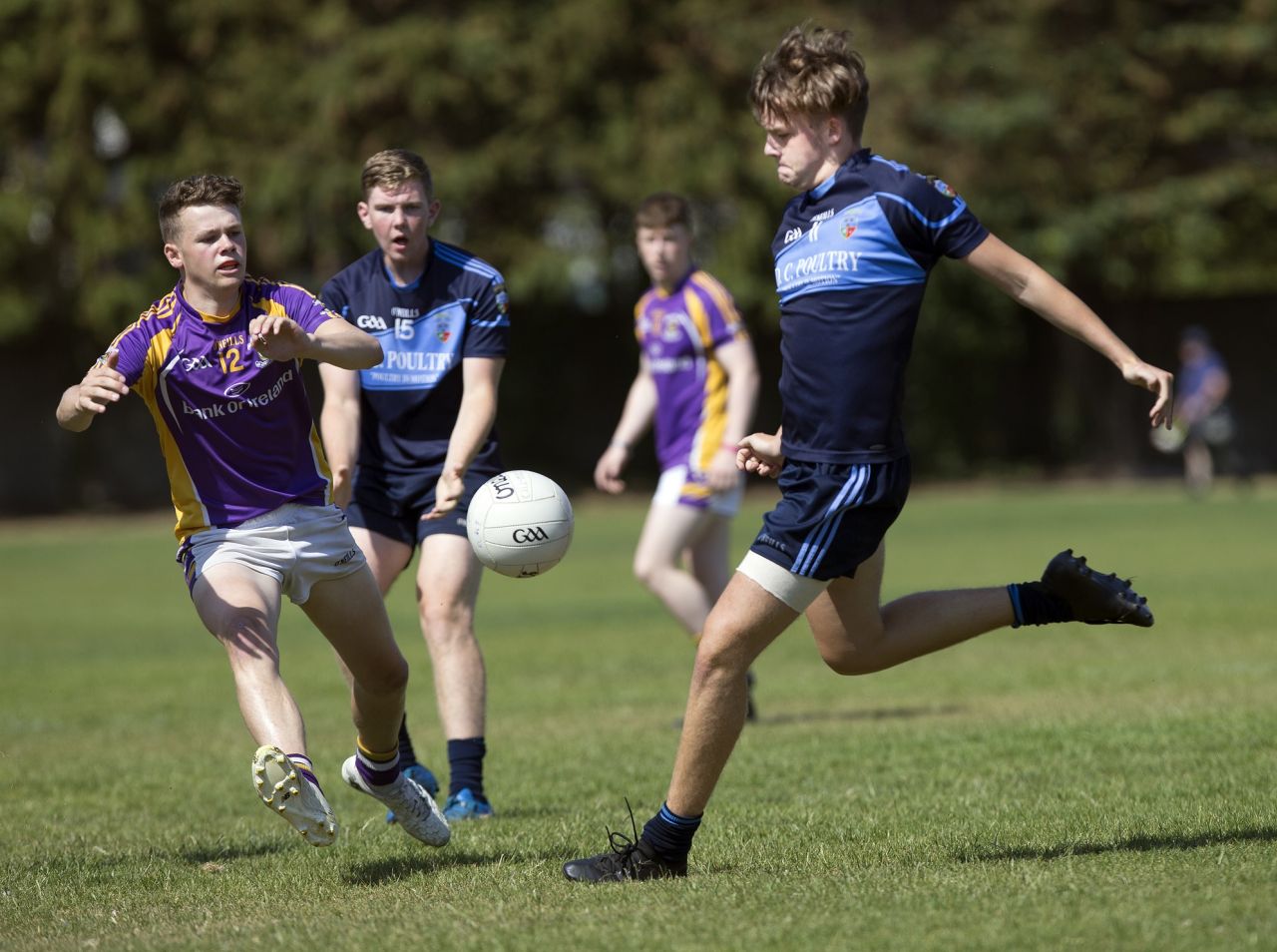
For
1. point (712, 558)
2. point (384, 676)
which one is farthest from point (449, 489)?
point (712, 558)

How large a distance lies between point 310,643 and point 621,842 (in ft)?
29.0

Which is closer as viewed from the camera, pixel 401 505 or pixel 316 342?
pixel 316 342

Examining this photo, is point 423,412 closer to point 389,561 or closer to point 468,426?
point 468,426

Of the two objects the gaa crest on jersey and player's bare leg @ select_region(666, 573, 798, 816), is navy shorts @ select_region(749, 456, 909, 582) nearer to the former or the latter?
player's bare leg @ select_region(666, 573, 798, 816)

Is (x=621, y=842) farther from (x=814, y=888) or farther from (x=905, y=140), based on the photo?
(x=905, y=140)

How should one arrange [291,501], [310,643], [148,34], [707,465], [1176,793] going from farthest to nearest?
[148,34] < [310,643] < [707,465] < [1176,793] < [291,501]

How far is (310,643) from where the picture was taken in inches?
575

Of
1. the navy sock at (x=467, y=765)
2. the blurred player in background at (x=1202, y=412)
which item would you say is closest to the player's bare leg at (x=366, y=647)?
the navy sock at (x=467, y=765)

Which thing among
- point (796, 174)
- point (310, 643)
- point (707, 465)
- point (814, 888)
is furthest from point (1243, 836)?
point (310, 643)

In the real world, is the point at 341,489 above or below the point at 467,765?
above

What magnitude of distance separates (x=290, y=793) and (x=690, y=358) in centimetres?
479

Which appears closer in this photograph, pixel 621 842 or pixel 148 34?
pixel 621 842

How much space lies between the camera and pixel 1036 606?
5758mm

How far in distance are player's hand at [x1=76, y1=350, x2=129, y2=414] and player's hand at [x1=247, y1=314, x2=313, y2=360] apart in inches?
17.0
